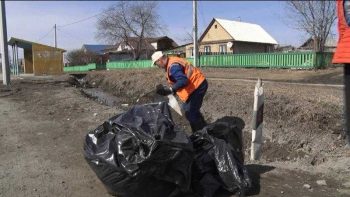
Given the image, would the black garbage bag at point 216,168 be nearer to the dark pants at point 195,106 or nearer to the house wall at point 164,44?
the dark pants at point 195,106

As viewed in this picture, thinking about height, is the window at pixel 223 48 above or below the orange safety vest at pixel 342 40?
above

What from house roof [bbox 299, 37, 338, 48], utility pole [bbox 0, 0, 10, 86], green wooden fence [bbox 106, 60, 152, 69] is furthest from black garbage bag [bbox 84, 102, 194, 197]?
green wooden fence [bbox 106, 60, 152, 69]

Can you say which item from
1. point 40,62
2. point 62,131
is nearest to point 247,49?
point 40,62

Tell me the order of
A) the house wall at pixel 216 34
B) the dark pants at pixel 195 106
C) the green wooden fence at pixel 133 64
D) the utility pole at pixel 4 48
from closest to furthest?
the dark pants at pixel 195 106 < the utility pole at pixel 4 48 < the green wooden fence at pixel 133 64 < the house wall at pixel 216 34

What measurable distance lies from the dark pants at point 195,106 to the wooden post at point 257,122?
0.85 metres

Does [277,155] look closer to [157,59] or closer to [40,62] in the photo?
[157,59]

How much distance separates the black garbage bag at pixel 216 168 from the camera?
452 cm

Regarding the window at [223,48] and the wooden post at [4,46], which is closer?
the wooden post at [4,46]

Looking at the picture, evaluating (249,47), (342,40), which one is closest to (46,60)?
(342,40)

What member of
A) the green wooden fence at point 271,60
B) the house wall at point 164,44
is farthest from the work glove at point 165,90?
the house wall at point 164,44

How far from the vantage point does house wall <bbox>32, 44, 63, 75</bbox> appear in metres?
28.2

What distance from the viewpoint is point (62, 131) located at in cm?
736

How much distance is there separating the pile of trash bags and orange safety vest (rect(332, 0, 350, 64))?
1404 millimetres

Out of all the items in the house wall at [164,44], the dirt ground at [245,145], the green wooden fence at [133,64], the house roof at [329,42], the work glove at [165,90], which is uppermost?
the house wall at [164,44]
